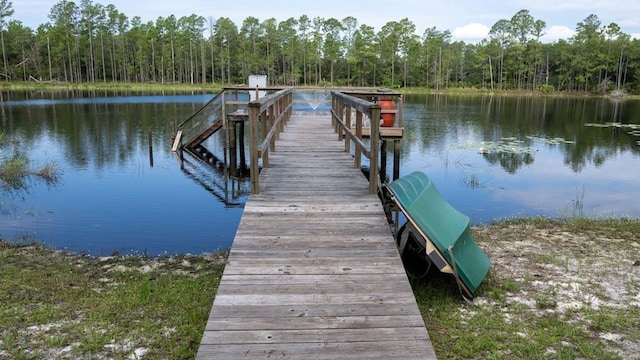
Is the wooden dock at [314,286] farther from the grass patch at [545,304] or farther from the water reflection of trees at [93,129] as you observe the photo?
the water reflection of trees at [93,129]

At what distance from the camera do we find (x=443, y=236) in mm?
5129

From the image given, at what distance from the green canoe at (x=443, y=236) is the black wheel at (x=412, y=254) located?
0.02 m

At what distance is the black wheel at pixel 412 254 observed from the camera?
551cm

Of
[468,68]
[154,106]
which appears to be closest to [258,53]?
[468,68]

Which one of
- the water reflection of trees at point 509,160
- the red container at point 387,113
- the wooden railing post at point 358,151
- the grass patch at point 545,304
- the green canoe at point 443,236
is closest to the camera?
the grass patch at point 545,304

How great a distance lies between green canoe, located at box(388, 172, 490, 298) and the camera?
5.04 metres

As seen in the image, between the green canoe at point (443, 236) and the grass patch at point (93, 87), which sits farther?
the grass patch at point (93, 87)

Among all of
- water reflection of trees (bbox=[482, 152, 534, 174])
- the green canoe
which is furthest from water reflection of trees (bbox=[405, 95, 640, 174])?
the green canoe

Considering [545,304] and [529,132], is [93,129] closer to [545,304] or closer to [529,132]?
[529,132]

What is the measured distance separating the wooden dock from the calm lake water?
3.06 m

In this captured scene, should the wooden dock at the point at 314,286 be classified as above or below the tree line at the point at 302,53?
below

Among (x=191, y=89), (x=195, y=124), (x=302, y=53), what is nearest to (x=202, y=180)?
(x=195, y=124)

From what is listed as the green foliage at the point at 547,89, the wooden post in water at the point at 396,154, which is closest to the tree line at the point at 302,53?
the green foliage at the point at 547,89

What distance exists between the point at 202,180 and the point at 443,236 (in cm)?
993
